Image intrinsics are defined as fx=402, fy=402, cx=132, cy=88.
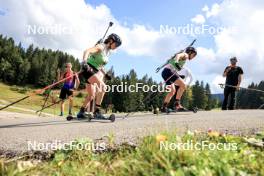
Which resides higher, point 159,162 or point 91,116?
point 91,116

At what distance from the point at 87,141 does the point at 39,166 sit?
0.77 metres

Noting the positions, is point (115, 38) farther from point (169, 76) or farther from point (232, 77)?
point (232, 77)

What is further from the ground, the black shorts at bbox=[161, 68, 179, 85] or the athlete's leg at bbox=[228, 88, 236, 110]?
the black shorts at bbox=[161, 68, 179, 85]

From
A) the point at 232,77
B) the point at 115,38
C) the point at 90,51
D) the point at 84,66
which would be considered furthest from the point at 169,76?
the point at 84,66
